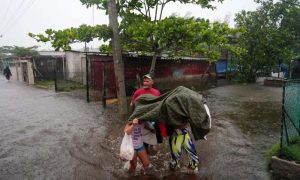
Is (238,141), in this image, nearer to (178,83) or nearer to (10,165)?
(10,165)

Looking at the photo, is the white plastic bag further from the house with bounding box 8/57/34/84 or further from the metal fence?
the house with bounding box 8/57/34/84

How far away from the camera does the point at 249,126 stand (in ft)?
27.7

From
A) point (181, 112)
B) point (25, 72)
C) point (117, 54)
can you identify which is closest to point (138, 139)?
point (181, 112)

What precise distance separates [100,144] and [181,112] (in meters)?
3.34

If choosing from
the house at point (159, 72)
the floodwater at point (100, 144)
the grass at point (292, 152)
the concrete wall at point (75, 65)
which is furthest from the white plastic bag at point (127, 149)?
the concrete wall at point (75, 65)

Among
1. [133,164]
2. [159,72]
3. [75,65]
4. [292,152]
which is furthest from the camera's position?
[75,65]

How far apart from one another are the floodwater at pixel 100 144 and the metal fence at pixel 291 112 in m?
0.80

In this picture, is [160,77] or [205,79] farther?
[205,79]

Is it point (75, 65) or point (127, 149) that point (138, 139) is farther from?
point (75, 65)

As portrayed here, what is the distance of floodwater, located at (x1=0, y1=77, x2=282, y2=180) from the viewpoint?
5.12m

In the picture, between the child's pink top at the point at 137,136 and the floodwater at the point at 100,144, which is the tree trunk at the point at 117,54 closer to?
the floodwater at the point at 100,144

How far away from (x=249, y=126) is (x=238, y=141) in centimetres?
175

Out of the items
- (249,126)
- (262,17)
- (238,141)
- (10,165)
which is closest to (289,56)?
(262,17)

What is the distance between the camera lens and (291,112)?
18.3ft
